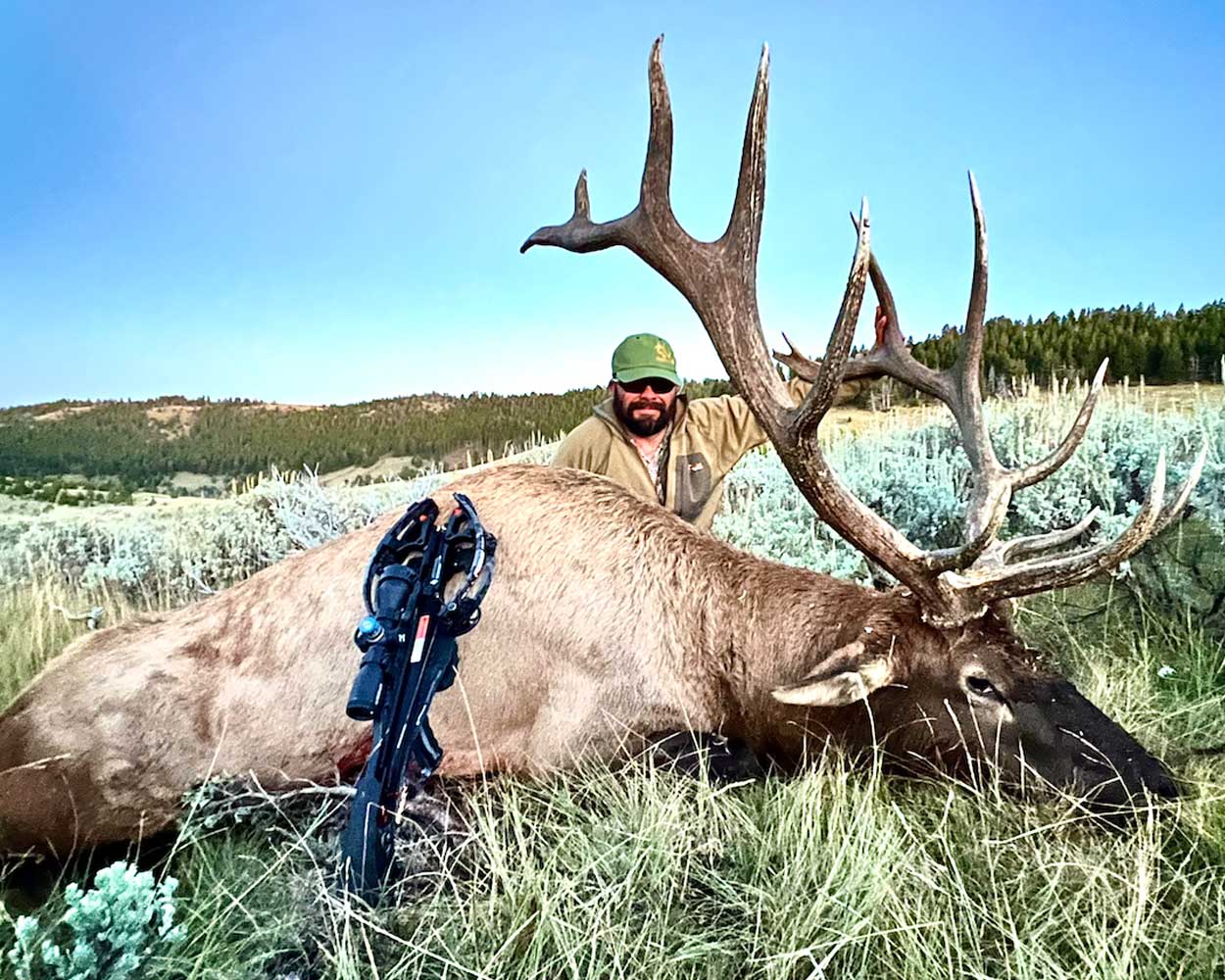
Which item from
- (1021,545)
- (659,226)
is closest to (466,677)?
(659,226)

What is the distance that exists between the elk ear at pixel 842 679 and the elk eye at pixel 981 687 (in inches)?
9.8

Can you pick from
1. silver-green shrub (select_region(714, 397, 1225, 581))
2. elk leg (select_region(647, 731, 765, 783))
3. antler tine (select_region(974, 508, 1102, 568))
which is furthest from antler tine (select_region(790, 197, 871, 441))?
silver-green shrub (select_region(714, 397, 1225, 581))

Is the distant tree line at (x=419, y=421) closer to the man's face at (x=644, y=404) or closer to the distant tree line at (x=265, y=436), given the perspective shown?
the distant tree line at (x=265, y=436)

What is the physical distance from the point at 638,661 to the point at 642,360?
227 cm

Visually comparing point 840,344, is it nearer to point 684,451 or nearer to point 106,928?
point 106,928

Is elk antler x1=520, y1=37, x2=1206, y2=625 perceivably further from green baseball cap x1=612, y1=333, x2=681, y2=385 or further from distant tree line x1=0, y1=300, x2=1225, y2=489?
distant tree line x1=0, y1=300, x2=1225, y2=489

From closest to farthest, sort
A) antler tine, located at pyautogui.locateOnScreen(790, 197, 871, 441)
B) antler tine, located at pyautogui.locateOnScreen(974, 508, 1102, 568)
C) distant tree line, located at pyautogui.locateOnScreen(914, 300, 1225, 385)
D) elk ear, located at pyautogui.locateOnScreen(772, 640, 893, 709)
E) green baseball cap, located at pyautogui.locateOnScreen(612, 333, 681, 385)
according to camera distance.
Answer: antler tine, located at pyautogui.locateOnScreen(790, 197, 871, 441)
elk ear, located at pyautogui.locateOnScreen(772, 640, 893, 709)
antler tine, located at pyautogui.locateOnScreen(974, 508, 1102, 568)
green baseball cap, located at pyautogui.locateOnScreen(612, 333, 681, 385)
distant tree line, located at pyautogui.locateOnScreen(914, 300, 1225, 385)

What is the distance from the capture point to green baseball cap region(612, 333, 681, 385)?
4.88 metres

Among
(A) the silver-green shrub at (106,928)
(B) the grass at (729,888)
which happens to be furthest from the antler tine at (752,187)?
(A) the silver-green shrub at (106,928)

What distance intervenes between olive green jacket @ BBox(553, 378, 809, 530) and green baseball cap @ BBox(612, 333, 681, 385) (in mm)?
263

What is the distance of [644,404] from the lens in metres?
5.03

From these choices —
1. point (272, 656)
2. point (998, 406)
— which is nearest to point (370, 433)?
point (998, 406)

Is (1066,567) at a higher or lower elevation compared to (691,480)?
lower

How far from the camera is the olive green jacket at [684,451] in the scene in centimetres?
511
